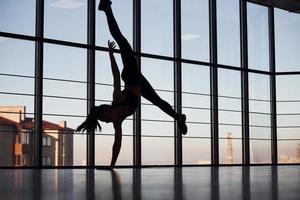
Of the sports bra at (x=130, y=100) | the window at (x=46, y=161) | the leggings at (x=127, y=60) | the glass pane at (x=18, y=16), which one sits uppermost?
the glass pane at (x=18, y=16)

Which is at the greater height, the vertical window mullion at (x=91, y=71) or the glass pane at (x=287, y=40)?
the glass pane at (x=287, y=40)

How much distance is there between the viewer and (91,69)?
12.6 meters

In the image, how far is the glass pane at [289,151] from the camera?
17.4 meters

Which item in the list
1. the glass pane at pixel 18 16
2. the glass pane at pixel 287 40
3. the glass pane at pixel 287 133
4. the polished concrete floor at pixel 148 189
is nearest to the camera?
the polished concrete floor at pixel 148 189

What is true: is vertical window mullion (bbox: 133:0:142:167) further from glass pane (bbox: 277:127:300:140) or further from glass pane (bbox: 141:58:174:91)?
glass pane (bbox: 277:127:300:140)

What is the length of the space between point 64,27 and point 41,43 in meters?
0.91

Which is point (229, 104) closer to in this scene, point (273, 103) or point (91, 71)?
point (273, 103)

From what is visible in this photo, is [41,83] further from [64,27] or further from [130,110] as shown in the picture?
[130,110]

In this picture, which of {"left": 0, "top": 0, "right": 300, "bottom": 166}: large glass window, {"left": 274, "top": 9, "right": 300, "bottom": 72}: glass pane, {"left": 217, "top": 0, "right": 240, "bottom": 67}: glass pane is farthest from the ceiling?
{"left": 274, "top": 9, "right": 300, "bottom": 72}: glass pane

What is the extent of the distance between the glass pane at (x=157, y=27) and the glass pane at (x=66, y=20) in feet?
6.32

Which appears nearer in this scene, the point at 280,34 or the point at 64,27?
the point at 64,27

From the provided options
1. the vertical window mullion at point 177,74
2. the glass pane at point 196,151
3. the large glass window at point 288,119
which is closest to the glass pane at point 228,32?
the vertical window mullion at point 177,74

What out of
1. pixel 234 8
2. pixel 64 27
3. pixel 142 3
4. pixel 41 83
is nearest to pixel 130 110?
pixel 41 83

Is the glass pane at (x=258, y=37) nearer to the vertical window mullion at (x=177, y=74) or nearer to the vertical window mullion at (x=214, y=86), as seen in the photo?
the vertical window mullion at (x=214, y=86)
